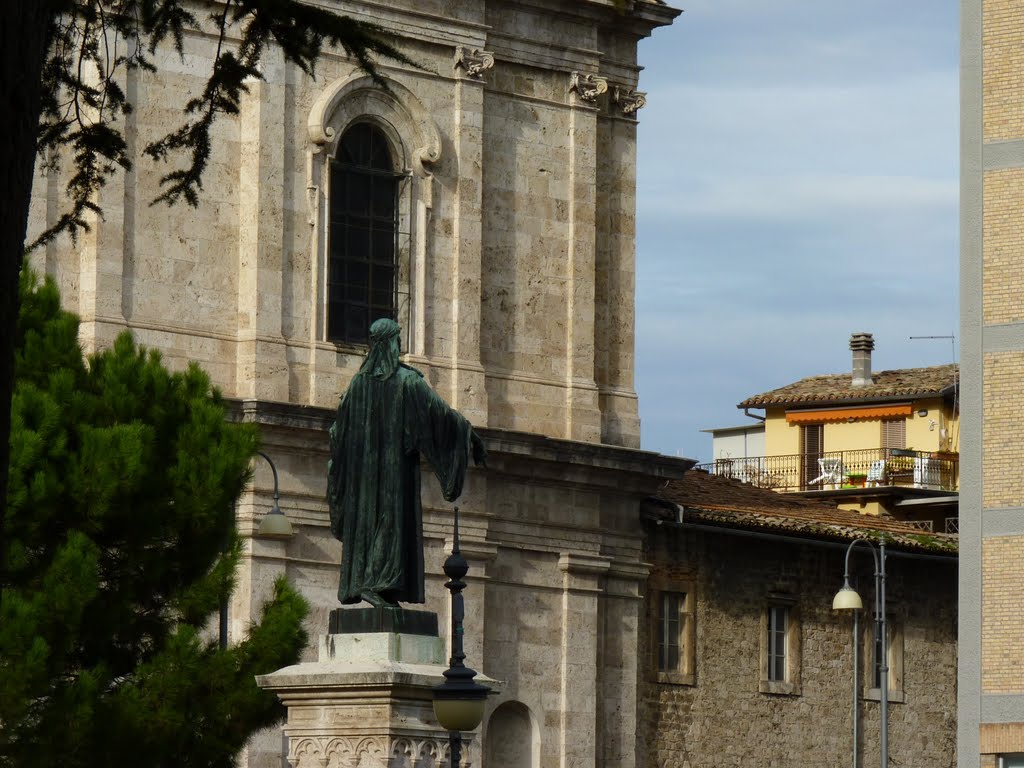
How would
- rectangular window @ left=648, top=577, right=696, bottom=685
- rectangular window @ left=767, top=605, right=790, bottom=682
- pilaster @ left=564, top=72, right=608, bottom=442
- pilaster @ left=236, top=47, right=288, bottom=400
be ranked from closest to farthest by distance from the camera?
pilaster @ left=236, top=47, right=288, bottom=400 < pilaster @ left=564, top=72, right=608, bottom=442 < rectangular window @ left=648, top=577, right=696, bottom=685 < rectangular window @ left=767, top=605, right=790, bottom=682

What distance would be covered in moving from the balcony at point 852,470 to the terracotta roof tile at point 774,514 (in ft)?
56.6

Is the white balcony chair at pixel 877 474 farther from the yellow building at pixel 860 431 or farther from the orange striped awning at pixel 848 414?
the orange striped awning at pixel 848 414

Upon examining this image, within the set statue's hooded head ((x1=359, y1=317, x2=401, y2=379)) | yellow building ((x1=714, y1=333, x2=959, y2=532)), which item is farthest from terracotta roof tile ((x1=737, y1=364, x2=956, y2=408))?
statue's hooded head ((x1=359, y1=317, x2=401, y2=379))

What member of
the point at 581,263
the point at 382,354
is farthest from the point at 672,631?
the point at 382,354

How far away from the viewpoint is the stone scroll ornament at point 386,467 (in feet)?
62.4

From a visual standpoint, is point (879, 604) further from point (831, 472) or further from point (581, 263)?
point (831, 472)

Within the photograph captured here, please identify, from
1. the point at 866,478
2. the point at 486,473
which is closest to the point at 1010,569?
the point at 486,473

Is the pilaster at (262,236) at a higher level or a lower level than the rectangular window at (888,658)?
higher

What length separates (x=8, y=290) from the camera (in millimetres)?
7480

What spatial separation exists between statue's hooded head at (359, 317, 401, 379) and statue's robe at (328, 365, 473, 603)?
0.04 m

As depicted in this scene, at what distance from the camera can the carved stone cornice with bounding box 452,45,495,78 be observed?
38.5 m

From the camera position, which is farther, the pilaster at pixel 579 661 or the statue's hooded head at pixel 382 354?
the pilaster at pixel 579 661

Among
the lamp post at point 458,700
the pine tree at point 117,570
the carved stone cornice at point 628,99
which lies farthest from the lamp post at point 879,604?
the lamp post at point 458,700

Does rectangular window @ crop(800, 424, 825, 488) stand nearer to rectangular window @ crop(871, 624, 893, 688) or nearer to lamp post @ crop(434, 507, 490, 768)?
rectangular window @ crop(871, 624, 893, 688)
